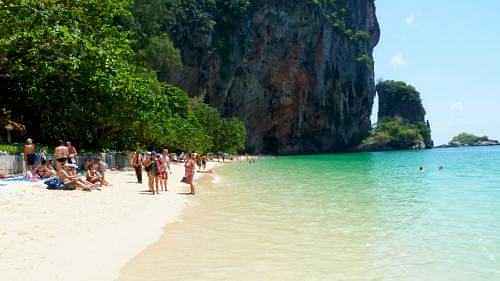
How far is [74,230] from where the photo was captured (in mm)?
11898

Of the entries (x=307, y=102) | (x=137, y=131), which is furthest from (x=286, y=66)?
(x=137, y=131)

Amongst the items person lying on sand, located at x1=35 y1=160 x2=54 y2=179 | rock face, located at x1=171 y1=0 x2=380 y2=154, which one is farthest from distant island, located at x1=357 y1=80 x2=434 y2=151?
person lying on sand, located at x1=35 y1=160 x2=54 y2=179

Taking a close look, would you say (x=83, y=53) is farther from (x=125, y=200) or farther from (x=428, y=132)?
(x=428, y=132)

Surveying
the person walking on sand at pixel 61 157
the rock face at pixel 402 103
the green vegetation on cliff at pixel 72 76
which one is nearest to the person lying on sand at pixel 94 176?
the person walking on sand at pixel 61 157

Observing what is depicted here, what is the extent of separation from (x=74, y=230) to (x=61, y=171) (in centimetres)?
827

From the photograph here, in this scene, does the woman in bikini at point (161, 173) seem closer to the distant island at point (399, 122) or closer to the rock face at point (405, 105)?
the distant island at point (399, 122)

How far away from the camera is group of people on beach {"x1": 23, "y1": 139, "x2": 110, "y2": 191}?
1933 cm

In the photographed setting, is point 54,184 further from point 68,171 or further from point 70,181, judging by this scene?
point 68,171

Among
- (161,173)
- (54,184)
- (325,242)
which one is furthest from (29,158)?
(325,242)

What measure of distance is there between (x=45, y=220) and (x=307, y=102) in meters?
105

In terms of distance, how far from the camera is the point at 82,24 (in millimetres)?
31703

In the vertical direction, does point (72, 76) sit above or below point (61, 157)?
above

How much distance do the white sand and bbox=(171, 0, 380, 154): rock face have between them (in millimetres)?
77385

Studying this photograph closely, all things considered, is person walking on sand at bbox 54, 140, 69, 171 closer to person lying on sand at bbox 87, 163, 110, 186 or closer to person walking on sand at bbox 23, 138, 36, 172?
person lying on sand at bbox 87, 163, 110, 186
